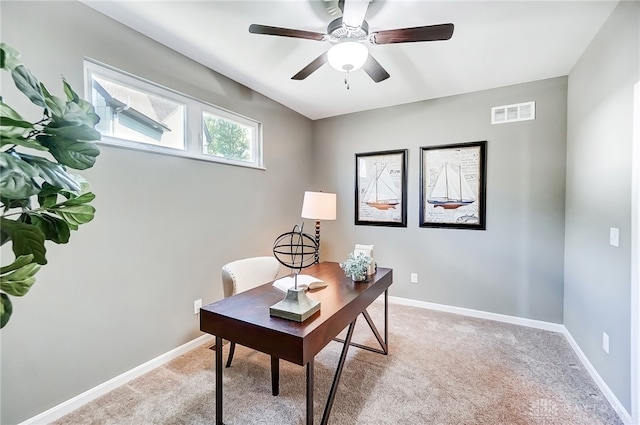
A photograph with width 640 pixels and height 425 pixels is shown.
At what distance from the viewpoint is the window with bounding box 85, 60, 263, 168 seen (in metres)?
1.97

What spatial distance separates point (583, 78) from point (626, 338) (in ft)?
6.85

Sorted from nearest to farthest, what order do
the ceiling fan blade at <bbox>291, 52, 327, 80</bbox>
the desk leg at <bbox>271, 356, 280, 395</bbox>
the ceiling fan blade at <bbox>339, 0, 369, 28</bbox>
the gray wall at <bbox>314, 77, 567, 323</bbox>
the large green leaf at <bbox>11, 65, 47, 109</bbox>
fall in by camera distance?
the large green leaf at <bbox>11, 65, 47, 109</bbox> → the ceiling fan blade at <bbox>339, 0, 369, 28</bbox> → the desk leg at <bbox>271, 356, 280, 395</bbox> → the ceiling fan blade at <bbox>291, 52, 327, 80</bbox> → the gray wall at <bbox>314, 77, 567, 323</bbox>

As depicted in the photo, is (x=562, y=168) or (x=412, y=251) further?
(x=412, y=251)

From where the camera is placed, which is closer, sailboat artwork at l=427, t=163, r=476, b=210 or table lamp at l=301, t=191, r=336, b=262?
table lamp at l=301, t=191, r=336, b=262

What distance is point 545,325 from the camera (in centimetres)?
292

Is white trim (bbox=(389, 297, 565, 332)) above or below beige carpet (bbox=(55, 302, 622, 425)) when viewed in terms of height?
above

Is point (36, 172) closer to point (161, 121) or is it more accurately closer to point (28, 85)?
point (28, 85)

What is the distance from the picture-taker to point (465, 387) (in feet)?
6.52

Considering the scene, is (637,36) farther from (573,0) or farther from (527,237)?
Answer: (527,237)

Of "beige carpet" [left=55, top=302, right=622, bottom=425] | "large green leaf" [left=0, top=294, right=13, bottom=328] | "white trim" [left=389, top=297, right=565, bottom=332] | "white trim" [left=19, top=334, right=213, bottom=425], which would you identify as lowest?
"beige carpet" [left=55, top=302, right=622, bottom=425]

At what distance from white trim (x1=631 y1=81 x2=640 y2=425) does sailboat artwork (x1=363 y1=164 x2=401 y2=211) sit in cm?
220

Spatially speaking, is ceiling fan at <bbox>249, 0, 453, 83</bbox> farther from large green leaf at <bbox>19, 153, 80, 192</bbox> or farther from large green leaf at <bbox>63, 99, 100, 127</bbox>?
large green leaf at <bbox>19, 153, 80, 192</bbox>

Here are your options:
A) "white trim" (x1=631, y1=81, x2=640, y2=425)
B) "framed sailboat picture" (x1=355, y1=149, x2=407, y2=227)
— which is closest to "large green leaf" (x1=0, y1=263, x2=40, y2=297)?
"white trim" (x1=631, y1=81, x2=640, y2=425)

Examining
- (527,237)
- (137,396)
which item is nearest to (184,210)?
(137,396)
